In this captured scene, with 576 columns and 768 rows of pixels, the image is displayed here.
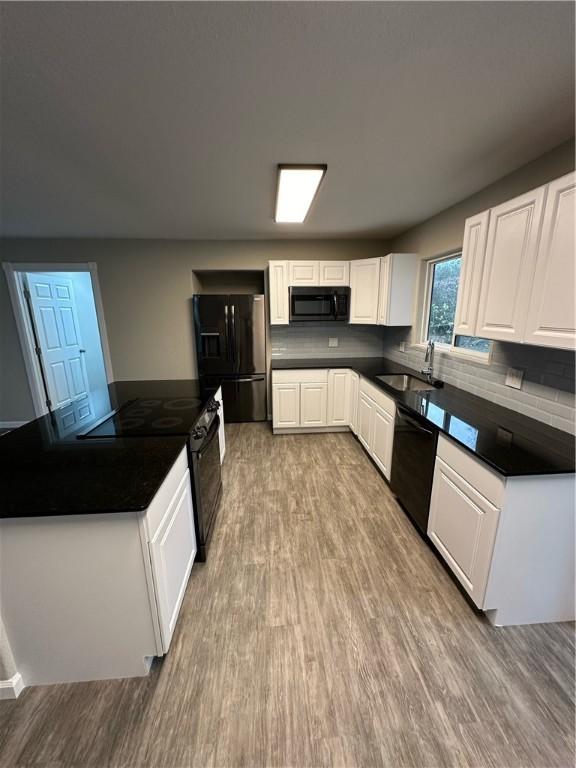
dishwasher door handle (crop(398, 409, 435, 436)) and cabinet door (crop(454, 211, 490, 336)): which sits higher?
cabinet door (crop(454, 211, 490, 336))

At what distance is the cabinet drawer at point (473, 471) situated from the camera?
1.36 meters

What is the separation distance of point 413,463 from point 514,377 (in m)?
0.88

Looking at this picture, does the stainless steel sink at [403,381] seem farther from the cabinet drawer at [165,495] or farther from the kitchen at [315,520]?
the cabinet drawer at [165,495]

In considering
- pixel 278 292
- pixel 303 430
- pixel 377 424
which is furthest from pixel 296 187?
pixel 303 430

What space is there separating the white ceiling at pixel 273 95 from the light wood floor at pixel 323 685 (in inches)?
96.7

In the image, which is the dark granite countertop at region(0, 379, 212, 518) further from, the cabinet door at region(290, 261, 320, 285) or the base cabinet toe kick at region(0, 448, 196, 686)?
the cabinet door at region(290, 261, 320, 285)

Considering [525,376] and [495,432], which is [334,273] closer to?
[525,376]

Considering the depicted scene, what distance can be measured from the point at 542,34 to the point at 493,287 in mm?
1039

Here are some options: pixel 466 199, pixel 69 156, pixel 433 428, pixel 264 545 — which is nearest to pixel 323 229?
pixel 466 199

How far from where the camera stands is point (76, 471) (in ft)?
4.32

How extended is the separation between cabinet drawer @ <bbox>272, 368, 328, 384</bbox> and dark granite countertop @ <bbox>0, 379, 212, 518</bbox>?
2.02 metres

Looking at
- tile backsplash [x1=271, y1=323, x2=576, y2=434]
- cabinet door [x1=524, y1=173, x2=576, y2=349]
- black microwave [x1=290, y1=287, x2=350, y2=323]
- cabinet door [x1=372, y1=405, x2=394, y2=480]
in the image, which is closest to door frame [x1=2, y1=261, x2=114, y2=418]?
black microwave [x1=290, y1=287, x2=350, y2=323]

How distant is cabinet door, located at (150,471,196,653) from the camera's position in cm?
126

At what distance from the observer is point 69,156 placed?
1748mm
